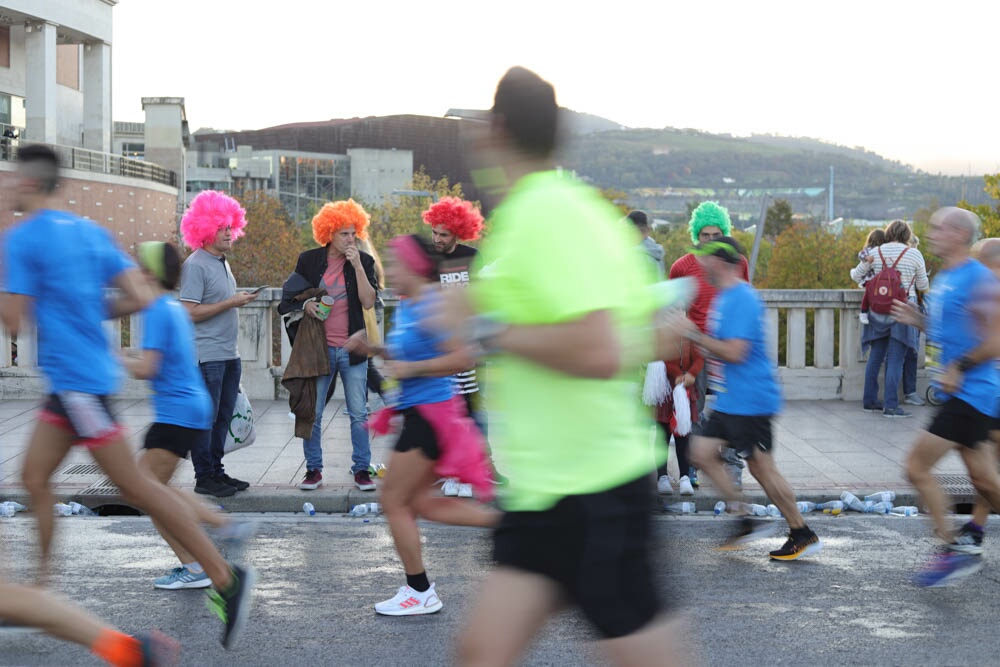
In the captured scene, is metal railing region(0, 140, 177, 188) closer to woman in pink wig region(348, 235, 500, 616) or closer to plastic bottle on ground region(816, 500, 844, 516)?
plastic bottle on ground region(816, 500, 844, 516)

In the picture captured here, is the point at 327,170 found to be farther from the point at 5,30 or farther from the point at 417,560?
the point at 417,560

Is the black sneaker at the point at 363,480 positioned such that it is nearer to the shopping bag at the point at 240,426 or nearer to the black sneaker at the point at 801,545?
the shopping bag at the point at 240,426

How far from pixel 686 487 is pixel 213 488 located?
3262 mm

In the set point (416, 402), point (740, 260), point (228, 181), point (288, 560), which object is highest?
point (228, 181)

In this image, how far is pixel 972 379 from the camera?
5633 mm

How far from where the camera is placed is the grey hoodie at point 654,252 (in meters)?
8.04

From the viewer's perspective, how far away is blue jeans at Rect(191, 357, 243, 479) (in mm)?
7555

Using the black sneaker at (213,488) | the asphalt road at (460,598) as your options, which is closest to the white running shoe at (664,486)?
the asphalt road at (460,598)

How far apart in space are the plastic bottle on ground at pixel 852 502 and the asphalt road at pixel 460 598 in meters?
0.33

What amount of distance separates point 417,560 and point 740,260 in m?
2.55

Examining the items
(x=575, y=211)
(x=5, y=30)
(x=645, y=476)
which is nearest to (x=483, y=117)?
(x=575, y=211)

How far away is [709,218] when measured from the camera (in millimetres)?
8102

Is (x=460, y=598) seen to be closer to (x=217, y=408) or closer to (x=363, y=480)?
(x=363, y=480)

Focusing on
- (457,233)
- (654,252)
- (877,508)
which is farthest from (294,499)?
(877,508)
